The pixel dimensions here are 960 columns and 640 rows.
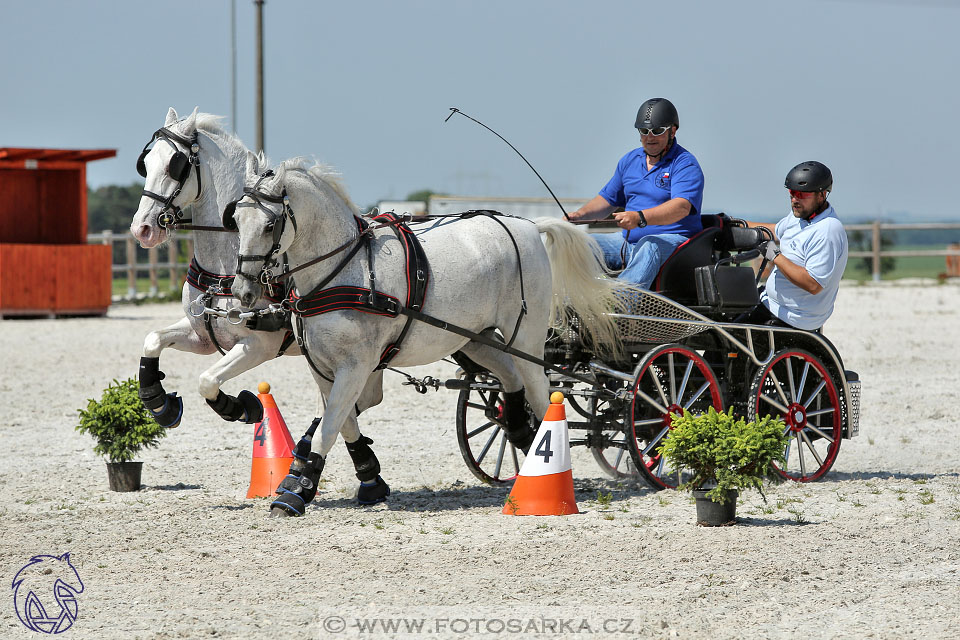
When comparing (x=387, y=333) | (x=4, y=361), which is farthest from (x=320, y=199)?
(x=4, y=361)

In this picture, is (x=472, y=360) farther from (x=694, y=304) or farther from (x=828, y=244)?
(x=828, y=244)

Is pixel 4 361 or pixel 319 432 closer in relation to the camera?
pixel 319 432

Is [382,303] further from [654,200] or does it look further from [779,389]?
[779,389]

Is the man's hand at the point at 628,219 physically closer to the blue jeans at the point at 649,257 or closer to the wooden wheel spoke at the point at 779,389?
the blue jeans at the point at 649,257

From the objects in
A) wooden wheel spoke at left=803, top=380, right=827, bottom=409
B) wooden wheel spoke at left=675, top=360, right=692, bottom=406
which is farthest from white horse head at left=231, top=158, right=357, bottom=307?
wooden wheel spoke at left=803, top=380, right=827, bottom=409

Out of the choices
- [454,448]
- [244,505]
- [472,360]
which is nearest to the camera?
[244,505]

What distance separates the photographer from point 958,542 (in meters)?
5.26

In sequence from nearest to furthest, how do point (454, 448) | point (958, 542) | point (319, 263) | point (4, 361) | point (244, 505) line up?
point (958, 542), point (319, 263), point (244, 505), point (454, 448), point (4, 361)

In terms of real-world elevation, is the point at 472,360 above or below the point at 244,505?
above

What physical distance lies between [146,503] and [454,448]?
282 cm

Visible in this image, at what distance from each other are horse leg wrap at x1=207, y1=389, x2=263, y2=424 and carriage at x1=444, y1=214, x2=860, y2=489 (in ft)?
3.99

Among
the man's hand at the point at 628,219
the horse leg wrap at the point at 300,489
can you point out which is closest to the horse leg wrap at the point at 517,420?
the man's hand at the point at 628,219

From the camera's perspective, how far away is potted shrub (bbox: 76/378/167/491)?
268 inches

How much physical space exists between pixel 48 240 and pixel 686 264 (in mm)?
16520
